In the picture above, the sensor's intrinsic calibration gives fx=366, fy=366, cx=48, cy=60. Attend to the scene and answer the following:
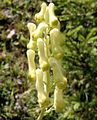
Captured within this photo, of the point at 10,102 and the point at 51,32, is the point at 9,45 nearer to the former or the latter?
the point at 10,102

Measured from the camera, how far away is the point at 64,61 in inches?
169

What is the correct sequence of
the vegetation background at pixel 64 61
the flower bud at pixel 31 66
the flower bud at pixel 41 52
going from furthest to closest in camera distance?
1. the vegetation background at pixel 64 61
2. the flower bud at pixel 31 66
3. the flower bud at pixel 41 52

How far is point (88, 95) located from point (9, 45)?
2185 mm

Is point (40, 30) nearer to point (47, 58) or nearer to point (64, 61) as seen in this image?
point (47, 58)

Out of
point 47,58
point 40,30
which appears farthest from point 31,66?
point 40,30

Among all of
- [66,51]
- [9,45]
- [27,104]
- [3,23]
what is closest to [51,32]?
[66,51]

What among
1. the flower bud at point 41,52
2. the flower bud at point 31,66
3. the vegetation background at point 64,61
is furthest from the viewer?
the vegetation background at point 64,61

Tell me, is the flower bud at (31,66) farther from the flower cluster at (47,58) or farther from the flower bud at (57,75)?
the flower bud at (57,75)

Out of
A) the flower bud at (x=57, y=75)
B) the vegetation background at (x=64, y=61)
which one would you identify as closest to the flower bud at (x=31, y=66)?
the flower bud at (x=57, y=75)

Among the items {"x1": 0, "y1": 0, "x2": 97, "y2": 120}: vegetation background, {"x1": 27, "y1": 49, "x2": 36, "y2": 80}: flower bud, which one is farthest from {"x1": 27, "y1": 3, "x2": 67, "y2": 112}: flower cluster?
{"x1": 0, "y1": 0, "x2": 97, "y2": 120}: vegetation background

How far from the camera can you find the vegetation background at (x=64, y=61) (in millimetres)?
4277

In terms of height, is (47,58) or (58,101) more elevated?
(47,58)

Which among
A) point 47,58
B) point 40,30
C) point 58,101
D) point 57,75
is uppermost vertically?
point 40,30

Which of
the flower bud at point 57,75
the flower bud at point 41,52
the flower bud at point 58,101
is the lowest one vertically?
the flower bud at point 58,101
